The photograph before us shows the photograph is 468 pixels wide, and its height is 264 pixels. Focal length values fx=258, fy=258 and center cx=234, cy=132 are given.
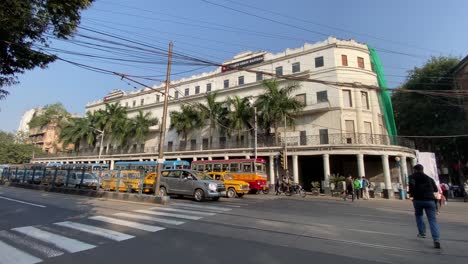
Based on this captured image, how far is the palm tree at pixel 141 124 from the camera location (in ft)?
144

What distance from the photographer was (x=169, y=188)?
15.8 m

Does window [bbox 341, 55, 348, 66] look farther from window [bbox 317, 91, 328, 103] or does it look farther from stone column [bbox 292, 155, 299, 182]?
stone column [bbox 292, 155, 299, 182]

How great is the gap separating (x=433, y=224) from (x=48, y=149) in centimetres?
8646

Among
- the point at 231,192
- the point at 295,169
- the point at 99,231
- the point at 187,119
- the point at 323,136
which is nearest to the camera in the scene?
the point at 99,231

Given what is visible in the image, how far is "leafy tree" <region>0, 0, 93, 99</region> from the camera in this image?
744cm

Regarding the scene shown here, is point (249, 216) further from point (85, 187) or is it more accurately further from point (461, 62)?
point (461, 62)

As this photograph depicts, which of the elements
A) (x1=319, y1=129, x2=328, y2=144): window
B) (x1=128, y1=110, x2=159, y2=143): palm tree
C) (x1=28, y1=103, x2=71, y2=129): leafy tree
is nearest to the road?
(x1=319, y1=129, x2=328, y2=144): window

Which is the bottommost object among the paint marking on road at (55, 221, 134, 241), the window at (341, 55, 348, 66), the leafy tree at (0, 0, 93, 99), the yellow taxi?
the paint marking on road at (55, 221, 134, 241)

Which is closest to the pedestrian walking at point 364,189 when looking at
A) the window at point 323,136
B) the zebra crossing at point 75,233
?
the window at point 323,136

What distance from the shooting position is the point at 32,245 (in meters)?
5.80

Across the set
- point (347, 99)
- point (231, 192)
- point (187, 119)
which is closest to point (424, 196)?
point (231, 192)

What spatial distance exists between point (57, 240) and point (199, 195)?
8.80 m

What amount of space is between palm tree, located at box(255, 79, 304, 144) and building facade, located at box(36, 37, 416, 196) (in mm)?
1615

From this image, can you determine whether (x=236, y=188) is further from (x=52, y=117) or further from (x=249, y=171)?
(x=52, y=117)
